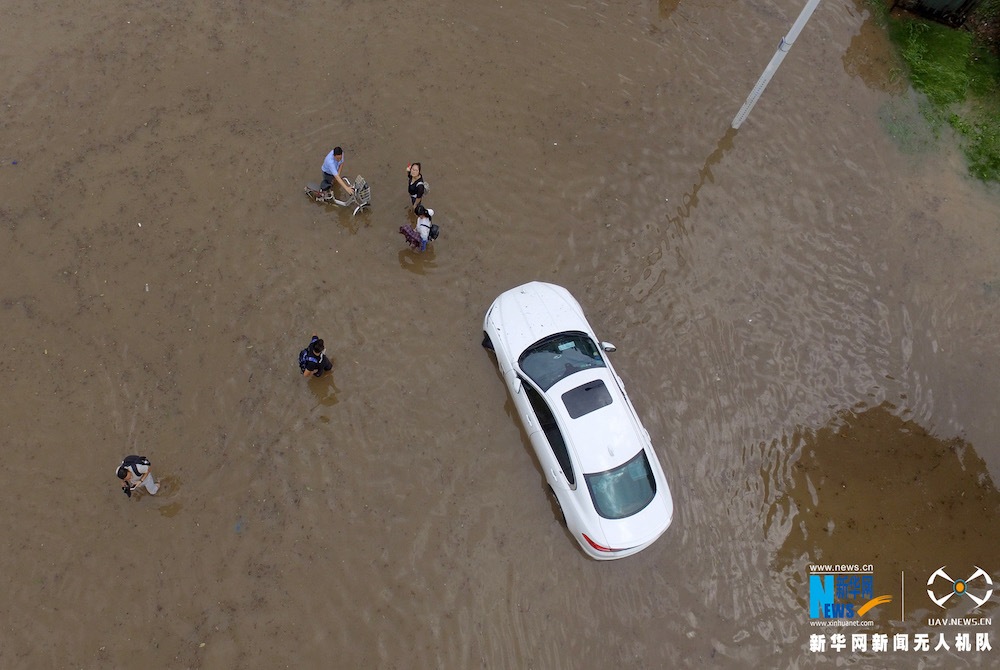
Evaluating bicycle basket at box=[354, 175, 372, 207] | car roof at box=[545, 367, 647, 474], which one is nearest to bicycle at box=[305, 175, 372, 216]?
bicycle basket at box=[354, 175, 372, 207]

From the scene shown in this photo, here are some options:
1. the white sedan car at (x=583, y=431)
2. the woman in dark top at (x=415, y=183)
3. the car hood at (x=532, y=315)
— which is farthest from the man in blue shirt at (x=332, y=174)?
the white sedan car at (x=583, y=431)

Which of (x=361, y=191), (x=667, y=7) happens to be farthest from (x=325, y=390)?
(x=667, y=7)

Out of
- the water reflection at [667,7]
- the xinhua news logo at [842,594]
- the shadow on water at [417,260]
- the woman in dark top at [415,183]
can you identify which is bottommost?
the xinhua news logo at [842,594]

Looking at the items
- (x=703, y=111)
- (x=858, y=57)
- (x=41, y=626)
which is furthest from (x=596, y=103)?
(x=41, y=626)

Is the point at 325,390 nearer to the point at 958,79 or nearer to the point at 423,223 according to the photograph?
the point at 423,223

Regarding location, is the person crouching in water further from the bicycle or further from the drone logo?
the drone logo

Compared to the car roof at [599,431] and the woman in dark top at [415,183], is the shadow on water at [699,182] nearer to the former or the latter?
the car roof at [599,431]
